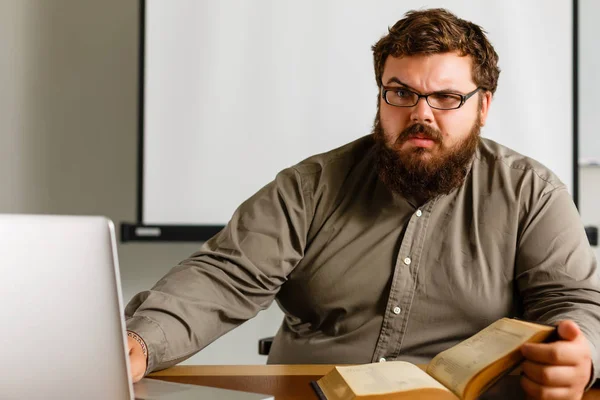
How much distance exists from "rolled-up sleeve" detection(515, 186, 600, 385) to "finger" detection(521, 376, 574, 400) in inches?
12.1

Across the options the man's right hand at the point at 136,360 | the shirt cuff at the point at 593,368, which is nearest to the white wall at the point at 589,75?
the shirt cuff at the point at 593,368

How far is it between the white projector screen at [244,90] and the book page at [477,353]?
141cm

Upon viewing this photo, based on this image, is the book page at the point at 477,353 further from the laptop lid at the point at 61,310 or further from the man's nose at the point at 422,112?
the man's nose at the point at 422,112

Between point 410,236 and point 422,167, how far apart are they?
0.52ft

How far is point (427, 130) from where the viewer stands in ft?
5.35

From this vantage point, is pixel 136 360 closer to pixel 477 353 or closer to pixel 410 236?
pixel 477 353

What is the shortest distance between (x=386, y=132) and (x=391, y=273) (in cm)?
33

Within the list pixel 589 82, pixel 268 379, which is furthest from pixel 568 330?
pixel 589 82

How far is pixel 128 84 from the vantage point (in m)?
2.57

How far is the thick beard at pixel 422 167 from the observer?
63.6 inches

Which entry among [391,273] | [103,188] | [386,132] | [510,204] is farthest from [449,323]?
[103,188]

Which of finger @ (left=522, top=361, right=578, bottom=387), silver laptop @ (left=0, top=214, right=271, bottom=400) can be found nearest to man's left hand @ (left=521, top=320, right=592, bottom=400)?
finger @ (left=522, top=361, right=578, bottom=387)

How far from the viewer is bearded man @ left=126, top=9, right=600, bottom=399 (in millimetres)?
1529

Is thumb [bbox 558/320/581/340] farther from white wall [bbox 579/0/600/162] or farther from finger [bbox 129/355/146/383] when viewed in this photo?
white wall [bbox 579/0/600/162]
